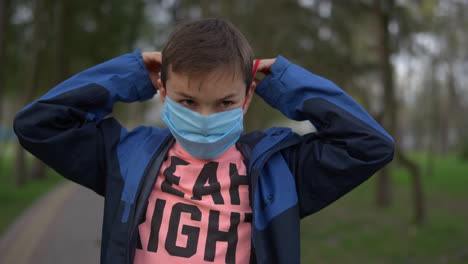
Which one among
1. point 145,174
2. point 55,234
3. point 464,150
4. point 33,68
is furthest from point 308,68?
point 464,150

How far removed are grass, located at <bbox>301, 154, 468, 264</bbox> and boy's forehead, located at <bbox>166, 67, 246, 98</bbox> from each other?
187 inches

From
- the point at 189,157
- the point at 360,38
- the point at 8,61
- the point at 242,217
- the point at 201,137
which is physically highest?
the point at 201,137

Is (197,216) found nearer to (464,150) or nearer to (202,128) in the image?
(202,128)

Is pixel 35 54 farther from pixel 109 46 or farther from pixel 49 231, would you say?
pixel 49 231

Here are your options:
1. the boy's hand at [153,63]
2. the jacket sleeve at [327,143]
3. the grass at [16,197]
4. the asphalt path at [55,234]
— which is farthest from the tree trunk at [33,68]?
the jacket sleeve at [327,143]

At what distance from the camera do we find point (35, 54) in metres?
12.3

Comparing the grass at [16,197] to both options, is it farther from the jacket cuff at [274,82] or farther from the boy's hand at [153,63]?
the jacket cuff at [274,82]

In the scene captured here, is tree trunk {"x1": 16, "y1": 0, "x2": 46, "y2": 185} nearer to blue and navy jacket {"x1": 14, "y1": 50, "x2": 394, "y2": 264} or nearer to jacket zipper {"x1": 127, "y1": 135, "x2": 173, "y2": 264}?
blue and navy jacket {"x1": 14, "y1": 50, "x2": 394, "y2": 264}

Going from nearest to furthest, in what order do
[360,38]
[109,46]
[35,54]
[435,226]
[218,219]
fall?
[218,219] → [435,226] → [360,38] → [35,54] → [109,46]

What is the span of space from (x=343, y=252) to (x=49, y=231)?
4602 mm

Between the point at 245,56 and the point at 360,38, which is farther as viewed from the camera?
the point at 360,38

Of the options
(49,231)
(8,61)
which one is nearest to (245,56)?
(49,231)

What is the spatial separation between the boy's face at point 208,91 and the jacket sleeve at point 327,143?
0.88ft

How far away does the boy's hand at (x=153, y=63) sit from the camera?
194cm
